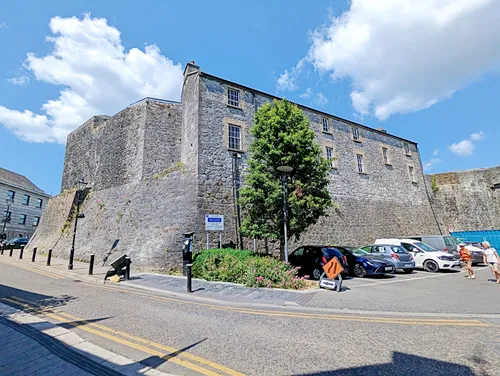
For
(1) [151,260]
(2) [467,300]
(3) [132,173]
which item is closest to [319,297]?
(2) [467,300]

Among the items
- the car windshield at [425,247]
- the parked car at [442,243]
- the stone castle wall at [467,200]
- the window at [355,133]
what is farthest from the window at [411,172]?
the car windshield at [425,247]

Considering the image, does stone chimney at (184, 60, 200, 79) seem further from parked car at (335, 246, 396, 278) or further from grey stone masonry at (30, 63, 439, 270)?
parked car at (335, 246, 396, 278)

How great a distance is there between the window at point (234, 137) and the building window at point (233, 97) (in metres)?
1.73

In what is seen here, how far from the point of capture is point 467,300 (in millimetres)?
7387

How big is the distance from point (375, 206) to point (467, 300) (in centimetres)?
1751

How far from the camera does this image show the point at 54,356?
3.73 m

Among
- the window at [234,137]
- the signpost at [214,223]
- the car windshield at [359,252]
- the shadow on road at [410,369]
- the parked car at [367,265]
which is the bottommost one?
the shadow on road at [410,369]

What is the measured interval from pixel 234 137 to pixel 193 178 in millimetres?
4365

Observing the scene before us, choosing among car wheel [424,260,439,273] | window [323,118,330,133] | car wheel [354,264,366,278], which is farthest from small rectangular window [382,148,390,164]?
car wheel [354,264,366,278]

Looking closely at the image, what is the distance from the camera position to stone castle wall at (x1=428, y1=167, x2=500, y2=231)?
85.1 feet

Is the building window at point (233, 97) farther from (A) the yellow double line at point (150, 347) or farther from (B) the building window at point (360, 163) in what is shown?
(A) the yellow double line at point (150, 347)

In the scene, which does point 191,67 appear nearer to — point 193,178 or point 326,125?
point 193,178

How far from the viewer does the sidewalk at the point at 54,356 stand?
3.32 m

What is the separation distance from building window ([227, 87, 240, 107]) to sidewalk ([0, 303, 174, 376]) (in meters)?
15.8
